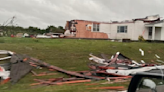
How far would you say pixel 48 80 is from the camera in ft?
24.7

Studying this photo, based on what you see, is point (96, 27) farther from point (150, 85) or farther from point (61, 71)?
point (150, 85)

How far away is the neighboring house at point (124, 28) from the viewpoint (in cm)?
2622

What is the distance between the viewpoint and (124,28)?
27047 millimetres

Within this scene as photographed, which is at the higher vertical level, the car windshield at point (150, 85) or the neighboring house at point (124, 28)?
the neighboring house at point (124, 28)

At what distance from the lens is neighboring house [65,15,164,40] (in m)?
26.2

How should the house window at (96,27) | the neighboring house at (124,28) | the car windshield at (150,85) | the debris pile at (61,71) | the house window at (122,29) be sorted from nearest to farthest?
the car windshield at (150,85)
the debris pile at (61,71)
the neighboring house at (124,28)
the house window at (122,29)
the house window at (96,27)

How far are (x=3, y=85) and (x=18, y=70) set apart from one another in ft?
3.82

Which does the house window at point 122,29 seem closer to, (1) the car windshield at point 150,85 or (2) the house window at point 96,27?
(2) the house window at point 96,27

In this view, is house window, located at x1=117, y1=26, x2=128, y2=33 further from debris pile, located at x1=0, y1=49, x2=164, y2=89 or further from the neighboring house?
debris pile, located at x1=0, y1=49, x2=164, y2=89

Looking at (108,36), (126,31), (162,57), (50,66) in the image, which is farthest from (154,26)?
(50,66)

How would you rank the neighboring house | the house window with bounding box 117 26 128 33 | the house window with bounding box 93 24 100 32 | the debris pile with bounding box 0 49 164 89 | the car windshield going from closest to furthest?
the car windshield
the debris pile with bounding box 0 49 164 89
the neighboring house
the house window with bounding box 117 26 128 33
the house window with bounding box 93 24 100 32

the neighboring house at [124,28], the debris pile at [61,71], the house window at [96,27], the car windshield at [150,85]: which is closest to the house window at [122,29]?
the neighboring house at [124,28]

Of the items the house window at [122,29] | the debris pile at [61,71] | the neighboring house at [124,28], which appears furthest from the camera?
the house window at [122,29]

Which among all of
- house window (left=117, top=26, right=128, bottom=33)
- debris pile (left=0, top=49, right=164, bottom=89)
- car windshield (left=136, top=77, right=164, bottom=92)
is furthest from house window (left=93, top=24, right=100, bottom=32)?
car windshield (left=136, top=77, right=164, bottom=92)
